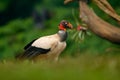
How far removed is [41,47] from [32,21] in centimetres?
979

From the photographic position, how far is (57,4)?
17250 millimetres

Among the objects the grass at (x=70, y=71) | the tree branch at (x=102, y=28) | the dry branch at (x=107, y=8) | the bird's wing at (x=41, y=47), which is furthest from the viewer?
the bird's wing at (x=41, y=47)

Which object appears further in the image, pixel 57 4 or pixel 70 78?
pixel 57 4

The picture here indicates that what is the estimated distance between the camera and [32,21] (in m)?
17.8

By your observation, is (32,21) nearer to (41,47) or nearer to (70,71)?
(41,47)

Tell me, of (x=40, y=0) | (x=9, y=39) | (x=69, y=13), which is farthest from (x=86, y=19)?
(x=40, y=0)

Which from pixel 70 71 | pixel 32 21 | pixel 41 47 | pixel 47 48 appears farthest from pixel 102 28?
pixel 32 21

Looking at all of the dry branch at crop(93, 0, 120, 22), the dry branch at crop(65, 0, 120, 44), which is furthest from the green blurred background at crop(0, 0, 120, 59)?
the dry branch at crop(65, 0, 120, 44)

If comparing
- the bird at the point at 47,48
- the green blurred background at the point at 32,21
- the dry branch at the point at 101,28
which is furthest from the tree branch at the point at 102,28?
the green blurred background at the point at 32,21

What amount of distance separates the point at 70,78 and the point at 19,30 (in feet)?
40.5

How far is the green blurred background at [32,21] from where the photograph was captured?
14.4 m

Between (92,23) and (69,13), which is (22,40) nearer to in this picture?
(69,13)

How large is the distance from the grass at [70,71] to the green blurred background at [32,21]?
818 centimetres

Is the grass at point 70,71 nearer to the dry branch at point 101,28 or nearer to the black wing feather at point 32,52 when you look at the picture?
the dry branch at point 101,28
